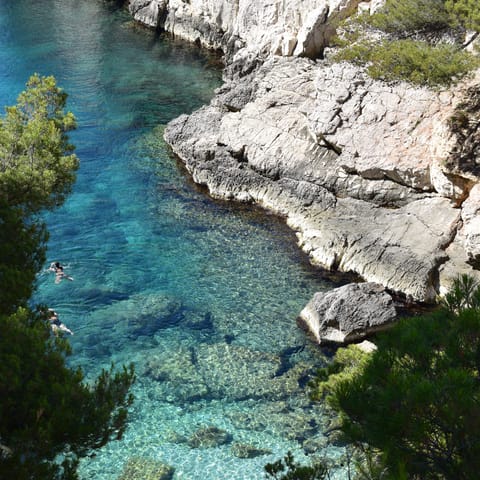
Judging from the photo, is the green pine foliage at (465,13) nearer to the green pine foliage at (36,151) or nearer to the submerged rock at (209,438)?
the green pine foliage at (36,151)

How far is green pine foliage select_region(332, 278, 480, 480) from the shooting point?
8.38 m

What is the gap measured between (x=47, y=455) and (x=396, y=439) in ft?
17.6

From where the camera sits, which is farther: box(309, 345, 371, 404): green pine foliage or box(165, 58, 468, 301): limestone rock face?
box(165, 58, 468, 301): limestone rock face

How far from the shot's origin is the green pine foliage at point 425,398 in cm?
838

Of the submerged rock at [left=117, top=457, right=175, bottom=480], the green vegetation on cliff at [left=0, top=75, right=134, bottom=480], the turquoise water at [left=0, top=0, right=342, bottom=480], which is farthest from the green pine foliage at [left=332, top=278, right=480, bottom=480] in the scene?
the turquoise water at [left=0, top=0, right=342, bottom=480]

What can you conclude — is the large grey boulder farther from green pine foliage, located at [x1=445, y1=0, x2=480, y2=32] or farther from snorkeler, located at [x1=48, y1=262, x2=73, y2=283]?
green pine foliage, located at [x1=445, y1=0, x2=480, y2=32]

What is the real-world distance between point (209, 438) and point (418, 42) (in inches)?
651

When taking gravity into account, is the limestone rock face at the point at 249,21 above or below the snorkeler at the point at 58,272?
above

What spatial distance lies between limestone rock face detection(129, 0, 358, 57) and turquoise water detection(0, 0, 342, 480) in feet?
22.1

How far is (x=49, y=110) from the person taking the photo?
70.1 ft

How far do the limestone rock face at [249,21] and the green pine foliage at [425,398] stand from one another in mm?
29381

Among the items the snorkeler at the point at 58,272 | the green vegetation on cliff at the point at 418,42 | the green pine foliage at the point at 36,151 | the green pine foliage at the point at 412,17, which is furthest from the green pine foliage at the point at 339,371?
the green pine foliage at the point at 412,17

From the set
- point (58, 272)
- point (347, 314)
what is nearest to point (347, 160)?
point (347, 314)

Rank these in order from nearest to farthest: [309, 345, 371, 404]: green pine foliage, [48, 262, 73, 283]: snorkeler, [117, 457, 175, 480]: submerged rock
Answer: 1. [309, 345, 371, 404]: green pine foliage
2. [117, 457, 175, 480]: submerged rock
3. [48, 262, 73, 283]: snorkeler
